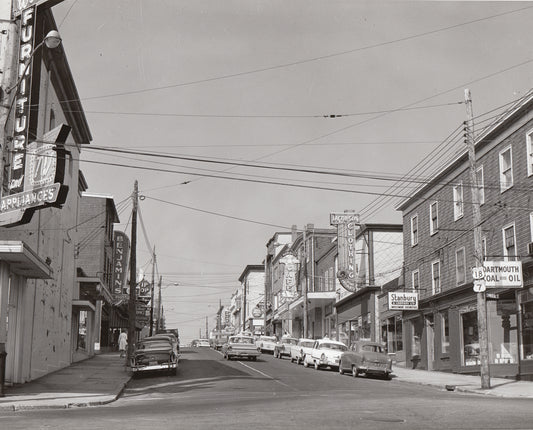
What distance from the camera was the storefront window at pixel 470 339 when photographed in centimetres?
3028

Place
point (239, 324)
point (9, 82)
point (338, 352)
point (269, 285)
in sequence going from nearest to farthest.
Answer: point (9, 82)
point (338, 352)
point (269, 285)
point (239, 324)

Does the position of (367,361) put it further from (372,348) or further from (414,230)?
(414,230)

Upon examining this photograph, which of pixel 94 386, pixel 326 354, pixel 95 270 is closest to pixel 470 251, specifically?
pixel 326 354

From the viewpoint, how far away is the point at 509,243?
90.7 feet

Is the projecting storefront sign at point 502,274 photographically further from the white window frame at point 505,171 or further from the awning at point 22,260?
the awning at point 22,260

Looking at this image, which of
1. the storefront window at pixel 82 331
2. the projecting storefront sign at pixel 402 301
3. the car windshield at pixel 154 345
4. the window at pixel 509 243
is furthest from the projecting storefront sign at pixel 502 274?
the storefront window at pixel 82 331

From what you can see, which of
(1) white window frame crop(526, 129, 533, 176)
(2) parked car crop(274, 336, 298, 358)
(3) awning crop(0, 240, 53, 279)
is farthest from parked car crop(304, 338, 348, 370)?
(3) awning crop(0, 240, 53, 279)

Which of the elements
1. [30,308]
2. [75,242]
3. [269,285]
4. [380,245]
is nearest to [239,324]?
[269,285]

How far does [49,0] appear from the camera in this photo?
69.4 ft

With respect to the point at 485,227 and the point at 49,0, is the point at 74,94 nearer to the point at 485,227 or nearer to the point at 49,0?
the point at 49,0

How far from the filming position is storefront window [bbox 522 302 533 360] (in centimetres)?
2572

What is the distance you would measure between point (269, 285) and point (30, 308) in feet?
216

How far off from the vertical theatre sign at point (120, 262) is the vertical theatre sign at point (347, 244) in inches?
856

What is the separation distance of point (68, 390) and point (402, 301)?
1943cm
